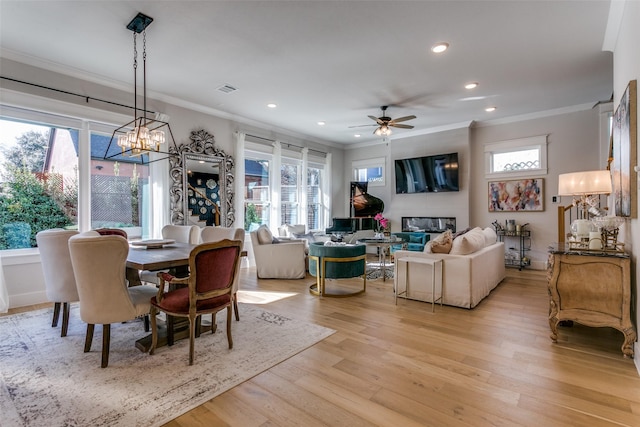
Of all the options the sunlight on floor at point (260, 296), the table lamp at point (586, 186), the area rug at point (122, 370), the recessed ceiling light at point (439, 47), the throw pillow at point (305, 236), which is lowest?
the area rug at point (122, 370)

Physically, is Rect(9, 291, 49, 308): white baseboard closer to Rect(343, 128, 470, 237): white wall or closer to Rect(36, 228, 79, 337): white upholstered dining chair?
Rect(36, 228, 79, 337): white upholstered dining chair

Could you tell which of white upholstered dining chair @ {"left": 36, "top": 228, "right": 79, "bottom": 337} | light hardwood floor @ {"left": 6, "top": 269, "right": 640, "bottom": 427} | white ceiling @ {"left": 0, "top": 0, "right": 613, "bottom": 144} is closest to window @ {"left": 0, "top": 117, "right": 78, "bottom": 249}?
white ceiling @ {"left": 0, "top": 0, "right": 613, "bottom": 144}

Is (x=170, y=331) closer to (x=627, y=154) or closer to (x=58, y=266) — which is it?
(x=58, y=266)

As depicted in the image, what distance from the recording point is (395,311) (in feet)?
12.2

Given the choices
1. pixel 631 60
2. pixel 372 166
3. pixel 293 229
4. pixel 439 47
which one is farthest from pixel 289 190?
pixel 631 60

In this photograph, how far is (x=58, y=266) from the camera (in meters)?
2.88

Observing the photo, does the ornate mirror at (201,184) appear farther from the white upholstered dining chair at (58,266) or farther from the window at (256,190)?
the white upholstered dining chair at (58,266)

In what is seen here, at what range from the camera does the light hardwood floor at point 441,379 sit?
1.83 metres

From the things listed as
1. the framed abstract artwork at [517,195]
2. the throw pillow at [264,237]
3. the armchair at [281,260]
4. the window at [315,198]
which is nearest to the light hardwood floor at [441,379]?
the armchair at [281,260]

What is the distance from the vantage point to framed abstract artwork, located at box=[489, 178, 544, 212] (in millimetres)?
6301

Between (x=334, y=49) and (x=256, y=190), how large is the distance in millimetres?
3894

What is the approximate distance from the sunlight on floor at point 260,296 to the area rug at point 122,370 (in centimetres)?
77

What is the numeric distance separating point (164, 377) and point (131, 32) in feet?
11.2

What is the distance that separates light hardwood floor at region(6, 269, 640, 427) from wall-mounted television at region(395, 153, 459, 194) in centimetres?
406
